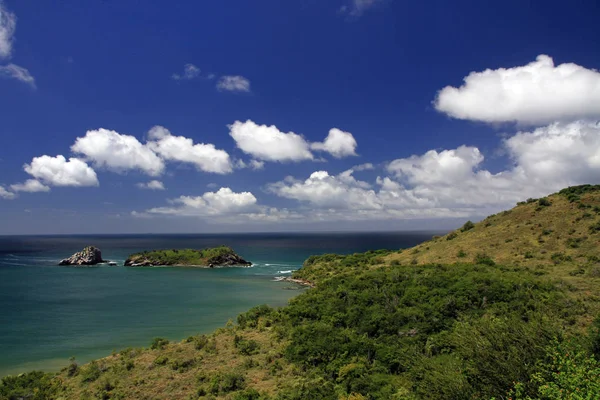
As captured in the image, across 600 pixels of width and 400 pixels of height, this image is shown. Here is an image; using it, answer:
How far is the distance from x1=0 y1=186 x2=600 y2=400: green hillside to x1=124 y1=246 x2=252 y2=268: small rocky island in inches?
3455

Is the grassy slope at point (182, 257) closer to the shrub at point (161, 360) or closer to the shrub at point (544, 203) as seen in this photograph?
the shrub at point (161, 360)

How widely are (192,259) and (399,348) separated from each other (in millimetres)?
122538

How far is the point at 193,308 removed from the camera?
6106 centimetres

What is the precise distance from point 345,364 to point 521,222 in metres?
61.3

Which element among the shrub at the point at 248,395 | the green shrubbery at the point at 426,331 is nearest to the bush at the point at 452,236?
the green shrubbery at the point at 426,331

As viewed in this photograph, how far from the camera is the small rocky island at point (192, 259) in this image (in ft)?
437

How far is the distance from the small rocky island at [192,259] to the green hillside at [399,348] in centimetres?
8776

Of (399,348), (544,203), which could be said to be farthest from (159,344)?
(544,203)

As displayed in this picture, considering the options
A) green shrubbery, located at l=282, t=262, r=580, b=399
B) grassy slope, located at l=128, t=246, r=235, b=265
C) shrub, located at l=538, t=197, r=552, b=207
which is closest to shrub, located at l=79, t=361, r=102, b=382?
green shrubbery, located at l=282, t=262, r=580, b=399

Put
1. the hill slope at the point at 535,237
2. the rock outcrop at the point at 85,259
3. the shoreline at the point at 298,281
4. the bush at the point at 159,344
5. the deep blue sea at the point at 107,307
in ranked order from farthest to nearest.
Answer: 1. the rock outcrop at the point at 85,259
2. the shoreline at the point at 298,281
3. the hill slope at the point at 535,237
4. the deep blue sea at the point at 107,307
5. the bush at the point at 159,344

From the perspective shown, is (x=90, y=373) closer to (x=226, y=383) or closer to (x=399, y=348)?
(x=226, y=383)

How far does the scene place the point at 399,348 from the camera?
93.2 ft

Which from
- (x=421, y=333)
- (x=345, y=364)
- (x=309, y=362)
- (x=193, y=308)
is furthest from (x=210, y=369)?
(x=193, y=308)

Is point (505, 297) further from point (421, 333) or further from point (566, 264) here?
point (566, 264)
